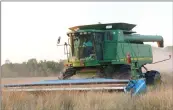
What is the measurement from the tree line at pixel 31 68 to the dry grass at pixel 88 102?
1956 centimetres

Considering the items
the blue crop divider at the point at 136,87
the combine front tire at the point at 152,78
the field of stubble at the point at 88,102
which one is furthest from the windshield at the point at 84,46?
the field of stubble at the point at 88,102

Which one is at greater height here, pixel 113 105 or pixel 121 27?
pixel 121 27

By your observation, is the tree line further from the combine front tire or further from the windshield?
the windshield

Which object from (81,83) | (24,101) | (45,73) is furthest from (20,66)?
(24,101)

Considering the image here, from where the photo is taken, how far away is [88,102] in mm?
9695

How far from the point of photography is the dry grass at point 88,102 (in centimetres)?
910

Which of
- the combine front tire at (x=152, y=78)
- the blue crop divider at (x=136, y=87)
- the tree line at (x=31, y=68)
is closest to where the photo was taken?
the blue crop divider at (x=136, y=87)

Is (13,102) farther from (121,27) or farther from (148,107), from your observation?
(121,27)

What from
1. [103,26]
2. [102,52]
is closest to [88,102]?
[102,52]

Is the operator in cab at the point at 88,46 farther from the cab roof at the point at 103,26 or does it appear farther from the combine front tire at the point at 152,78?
the combine front tire at the point at 152,78

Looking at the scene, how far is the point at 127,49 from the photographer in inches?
671

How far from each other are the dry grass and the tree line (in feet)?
64.2

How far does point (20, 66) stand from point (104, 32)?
1856cm

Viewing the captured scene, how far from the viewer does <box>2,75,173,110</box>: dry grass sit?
9.10 metres
